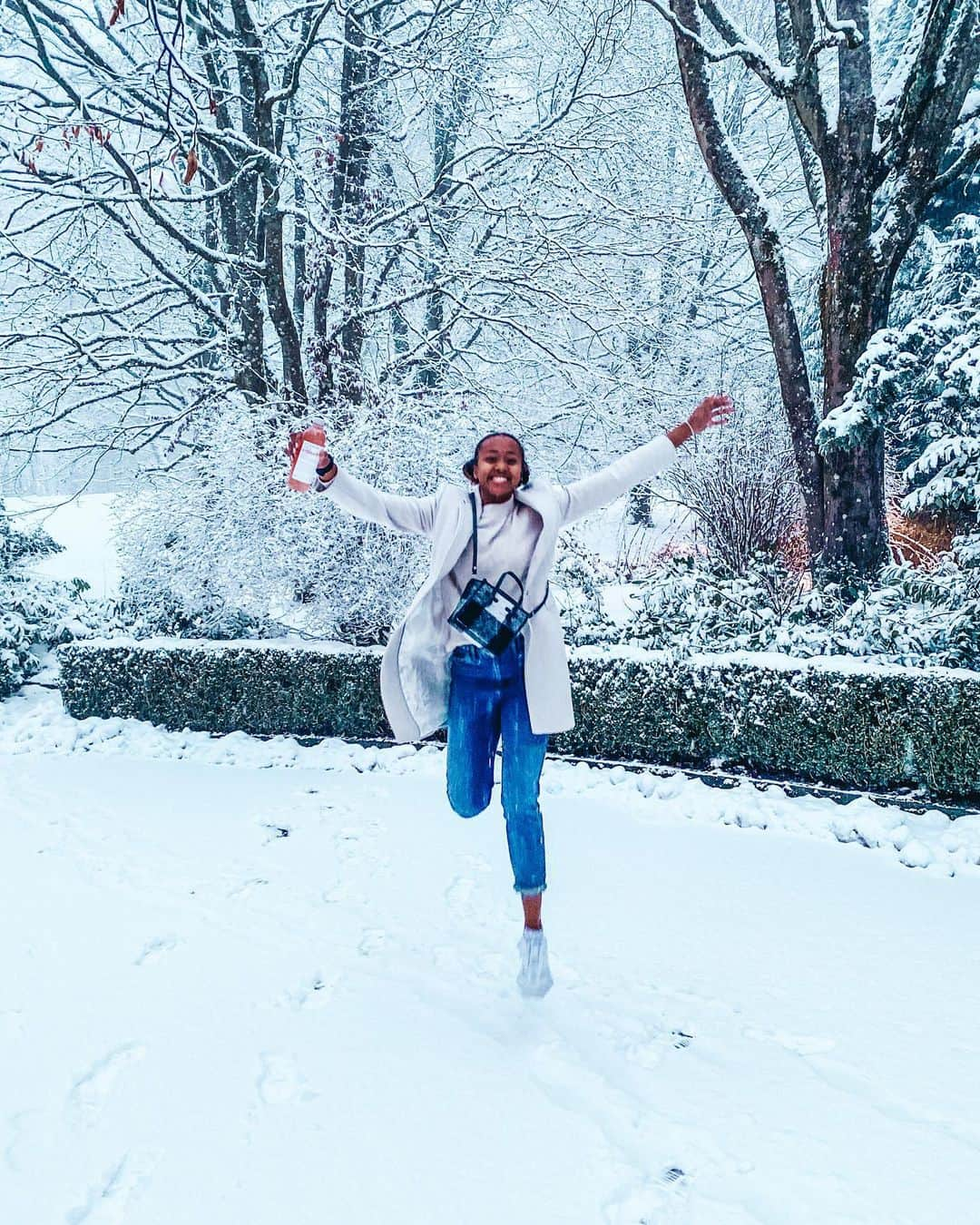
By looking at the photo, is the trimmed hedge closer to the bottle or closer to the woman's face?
the woman's face

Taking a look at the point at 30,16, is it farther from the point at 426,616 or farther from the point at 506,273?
the point at 426,616

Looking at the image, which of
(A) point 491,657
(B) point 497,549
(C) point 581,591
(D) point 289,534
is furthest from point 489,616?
(C) point 581,591

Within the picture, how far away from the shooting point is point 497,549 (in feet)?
8.70

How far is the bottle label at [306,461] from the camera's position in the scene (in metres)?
2.38

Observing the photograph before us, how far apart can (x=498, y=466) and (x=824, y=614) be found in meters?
4.29

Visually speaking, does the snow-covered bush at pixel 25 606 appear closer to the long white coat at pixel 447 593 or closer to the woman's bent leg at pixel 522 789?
the long white coat at pixel 447 593

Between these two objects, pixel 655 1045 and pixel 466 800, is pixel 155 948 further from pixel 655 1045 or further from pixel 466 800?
pixel 655 1045

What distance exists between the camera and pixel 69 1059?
2.31m

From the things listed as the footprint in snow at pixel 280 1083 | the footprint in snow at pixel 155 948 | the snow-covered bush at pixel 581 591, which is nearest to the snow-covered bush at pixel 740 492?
the snow-covered bush at pixel 581 591

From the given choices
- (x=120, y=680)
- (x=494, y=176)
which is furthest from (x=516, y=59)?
(x=120, y=680)

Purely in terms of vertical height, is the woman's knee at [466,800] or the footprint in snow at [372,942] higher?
the woman's knee at [466,800]

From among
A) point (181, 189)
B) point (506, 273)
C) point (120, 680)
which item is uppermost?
point (181, 189)

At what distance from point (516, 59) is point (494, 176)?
3.24m

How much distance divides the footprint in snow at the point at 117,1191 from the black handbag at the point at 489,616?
64.3 inches
